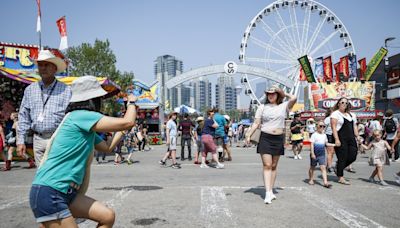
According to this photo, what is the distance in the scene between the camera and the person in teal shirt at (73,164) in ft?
7.11

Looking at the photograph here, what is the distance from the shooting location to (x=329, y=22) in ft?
135

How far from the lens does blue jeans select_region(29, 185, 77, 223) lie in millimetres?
2148

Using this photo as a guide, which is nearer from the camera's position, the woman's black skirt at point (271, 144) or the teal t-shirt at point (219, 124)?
the woman's black skirt at point (271, 144)

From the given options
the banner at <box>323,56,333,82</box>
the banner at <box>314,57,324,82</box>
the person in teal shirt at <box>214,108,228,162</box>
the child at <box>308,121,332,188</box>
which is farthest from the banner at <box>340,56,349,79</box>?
the child at <box>308,121,332,188</box>

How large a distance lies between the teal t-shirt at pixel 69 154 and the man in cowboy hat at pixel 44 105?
67.9 inches

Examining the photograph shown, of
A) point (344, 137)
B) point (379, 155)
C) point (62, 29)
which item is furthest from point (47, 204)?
point (62, 29)

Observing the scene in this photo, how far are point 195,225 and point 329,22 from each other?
139 ft

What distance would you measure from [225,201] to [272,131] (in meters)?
1.37

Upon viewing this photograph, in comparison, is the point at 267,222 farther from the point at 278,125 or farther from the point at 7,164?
the point at 7,164

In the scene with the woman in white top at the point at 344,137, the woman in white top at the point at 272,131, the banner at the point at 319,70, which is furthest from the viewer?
the banner at the point at 319,70

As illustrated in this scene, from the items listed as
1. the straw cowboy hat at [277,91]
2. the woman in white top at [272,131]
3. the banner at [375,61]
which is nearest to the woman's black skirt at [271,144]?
the woman in white top at [272,131]

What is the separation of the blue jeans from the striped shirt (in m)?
1.86

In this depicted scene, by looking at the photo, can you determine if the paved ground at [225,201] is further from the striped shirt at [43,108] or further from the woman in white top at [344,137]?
the striped shirt at [43,108]

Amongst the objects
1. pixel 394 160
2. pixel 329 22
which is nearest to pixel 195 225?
pixel 394 160
